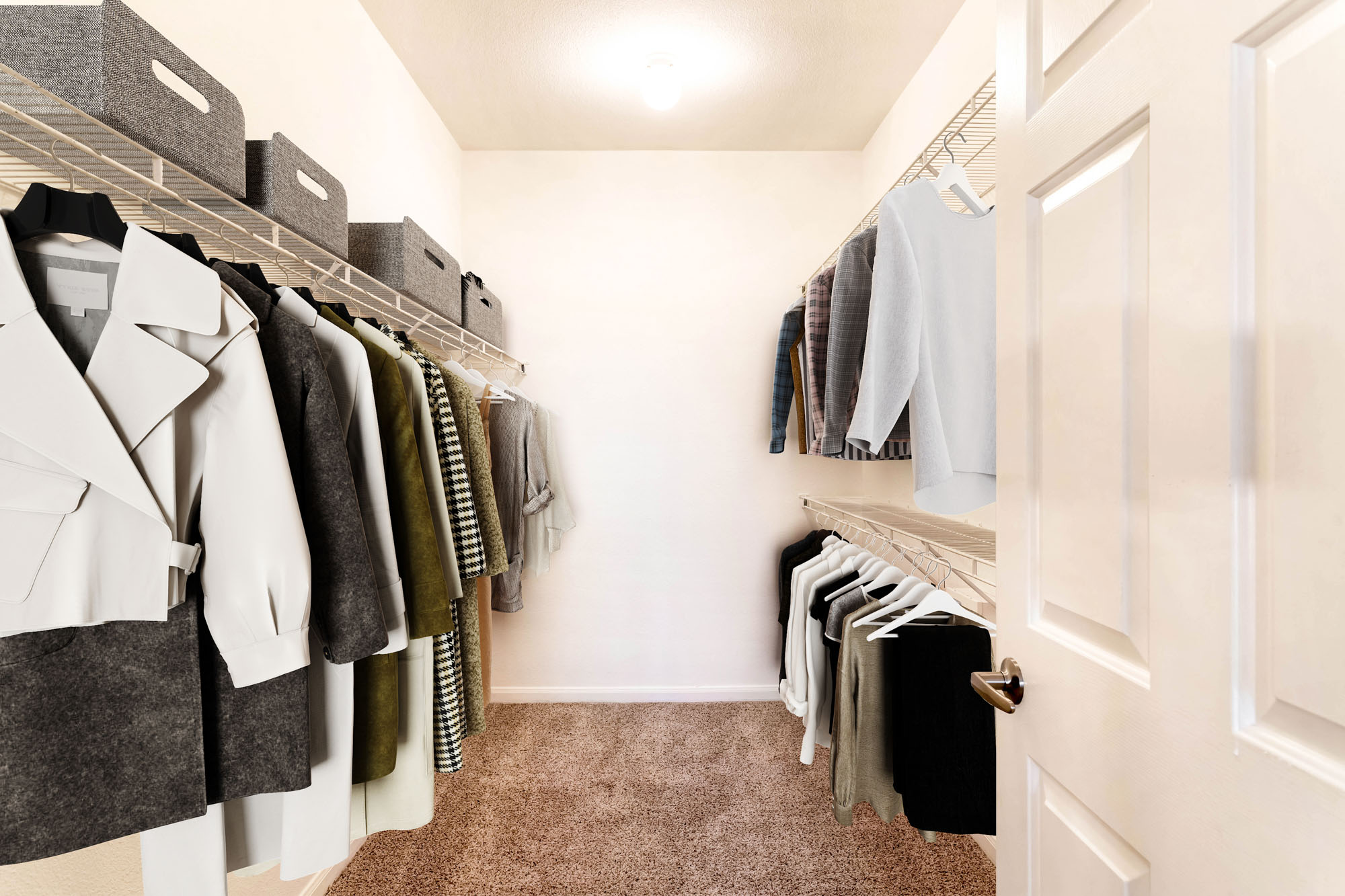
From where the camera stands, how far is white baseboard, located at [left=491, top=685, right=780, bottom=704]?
3.08m

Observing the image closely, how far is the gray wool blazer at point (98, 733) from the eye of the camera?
0.73 meters

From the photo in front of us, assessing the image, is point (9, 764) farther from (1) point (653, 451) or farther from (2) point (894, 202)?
(1) point (653, 451)

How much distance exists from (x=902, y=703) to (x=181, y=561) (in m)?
1.41

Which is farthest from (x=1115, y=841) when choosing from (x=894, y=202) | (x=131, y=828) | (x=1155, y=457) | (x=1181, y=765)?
(x=894, y=202)

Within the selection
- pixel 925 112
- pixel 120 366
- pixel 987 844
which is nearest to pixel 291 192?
pixel 120 366

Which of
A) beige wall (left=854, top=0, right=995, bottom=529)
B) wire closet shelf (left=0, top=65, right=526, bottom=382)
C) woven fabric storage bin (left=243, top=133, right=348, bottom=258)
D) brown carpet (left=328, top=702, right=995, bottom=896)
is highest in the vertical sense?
beige wall (left=854, top=0, right=995, bottom=529)

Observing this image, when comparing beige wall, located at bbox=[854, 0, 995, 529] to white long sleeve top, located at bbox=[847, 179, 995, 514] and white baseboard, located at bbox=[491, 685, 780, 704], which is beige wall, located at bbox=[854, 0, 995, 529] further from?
white baseboard, located at bbox=[491, 685, 780, 704]

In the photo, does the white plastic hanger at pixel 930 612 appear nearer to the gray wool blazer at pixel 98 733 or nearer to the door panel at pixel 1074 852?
the door panel at pixel 1074 852

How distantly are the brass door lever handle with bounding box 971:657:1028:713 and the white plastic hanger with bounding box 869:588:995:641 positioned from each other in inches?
26.9

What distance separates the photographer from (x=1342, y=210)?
0.41m

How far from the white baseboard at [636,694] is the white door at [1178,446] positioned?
2.38m

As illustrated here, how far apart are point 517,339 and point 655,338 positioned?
668 mm

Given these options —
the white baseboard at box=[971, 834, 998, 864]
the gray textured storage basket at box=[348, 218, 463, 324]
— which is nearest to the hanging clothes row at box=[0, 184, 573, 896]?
the gray textured storage basket at box=[348, 218, 463, 324]

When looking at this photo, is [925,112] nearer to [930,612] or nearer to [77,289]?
[930,612]
